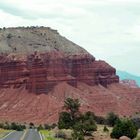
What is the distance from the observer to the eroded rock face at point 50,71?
169000 millimetres

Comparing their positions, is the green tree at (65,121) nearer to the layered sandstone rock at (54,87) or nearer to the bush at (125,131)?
the bush at (125,131)

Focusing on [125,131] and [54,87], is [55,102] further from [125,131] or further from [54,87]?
[125,131]

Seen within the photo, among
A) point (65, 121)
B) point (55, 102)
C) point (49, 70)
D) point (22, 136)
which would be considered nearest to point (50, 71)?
point (49, 70)

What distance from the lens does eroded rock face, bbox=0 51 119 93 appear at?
554 feet

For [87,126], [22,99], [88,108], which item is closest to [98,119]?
[88,108]

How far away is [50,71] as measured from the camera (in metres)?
172

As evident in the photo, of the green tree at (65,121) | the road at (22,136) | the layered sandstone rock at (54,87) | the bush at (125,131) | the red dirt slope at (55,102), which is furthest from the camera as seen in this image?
the layered sandstone rock at (54,87)

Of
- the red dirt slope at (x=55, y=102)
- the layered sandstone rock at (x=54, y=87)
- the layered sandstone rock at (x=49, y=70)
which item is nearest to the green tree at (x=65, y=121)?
the red dirt slope at (x=55, y=102)

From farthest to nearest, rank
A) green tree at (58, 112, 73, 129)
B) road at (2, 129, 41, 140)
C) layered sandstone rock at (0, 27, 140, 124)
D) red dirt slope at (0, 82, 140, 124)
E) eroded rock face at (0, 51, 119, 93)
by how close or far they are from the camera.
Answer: eroded rock face at (0, 51, 119, 93) < layered sandstone rock at (0, 27, 140, 124) < red dirt slope at (0, 82, 140, 124) < green tree at (58, 112, 73, 129) < road at (2, 129, 41, 140)

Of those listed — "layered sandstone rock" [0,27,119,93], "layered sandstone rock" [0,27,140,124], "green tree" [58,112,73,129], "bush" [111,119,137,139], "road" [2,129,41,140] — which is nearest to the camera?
"bush" [111,119,137,139]

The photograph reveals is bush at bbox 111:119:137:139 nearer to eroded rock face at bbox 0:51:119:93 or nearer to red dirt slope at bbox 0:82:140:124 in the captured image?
red dirt slope at bbox 0:82:140:124

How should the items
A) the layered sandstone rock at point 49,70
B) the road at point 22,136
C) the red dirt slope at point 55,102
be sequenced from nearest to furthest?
the road at point 22,136 → the red dirt slope at point 55,102 → the layered sandstone rock at point 49,70

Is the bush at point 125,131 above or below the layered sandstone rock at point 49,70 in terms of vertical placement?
below

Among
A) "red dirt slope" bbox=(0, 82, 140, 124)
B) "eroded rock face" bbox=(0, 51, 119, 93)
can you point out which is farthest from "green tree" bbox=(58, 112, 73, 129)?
"eroded rock face" bbox=(0, 51, 119, 93)
